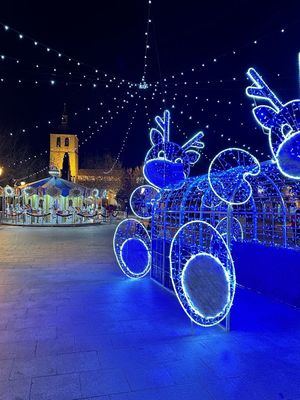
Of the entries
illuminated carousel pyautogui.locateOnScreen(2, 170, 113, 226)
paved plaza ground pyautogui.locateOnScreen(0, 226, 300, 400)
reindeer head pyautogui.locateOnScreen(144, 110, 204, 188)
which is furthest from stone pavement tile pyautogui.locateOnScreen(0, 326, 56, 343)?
illuminated carousel pyautogui.locateOnScreen(2, 170, 113, 226)

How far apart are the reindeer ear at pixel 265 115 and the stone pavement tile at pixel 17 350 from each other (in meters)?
3.80

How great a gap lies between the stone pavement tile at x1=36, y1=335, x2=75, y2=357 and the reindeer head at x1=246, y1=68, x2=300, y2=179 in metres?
3.17

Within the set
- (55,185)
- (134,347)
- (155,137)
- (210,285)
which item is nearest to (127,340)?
(134,347)

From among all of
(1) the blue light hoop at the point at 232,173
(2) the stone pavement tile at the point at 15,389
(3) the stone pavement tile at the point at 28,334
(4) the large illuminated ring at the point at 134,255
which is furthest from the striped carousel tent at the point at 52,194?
(2) the stone pavement tile at the point at 15,389

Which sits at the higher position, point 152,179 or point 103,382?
point 152,179

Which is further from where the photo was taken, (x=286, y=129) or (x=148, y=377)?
(x=286, y=129)

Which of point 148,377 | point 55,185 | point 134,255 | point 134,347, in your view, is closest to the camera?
point 148,377

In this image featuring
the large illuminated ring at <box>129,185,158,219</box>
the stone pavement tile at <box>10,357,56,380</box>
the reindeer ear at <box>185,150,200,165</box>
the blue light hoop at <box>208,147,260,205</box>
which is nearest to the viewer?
the stone pavement tile at <box>10,357,56,380</box>

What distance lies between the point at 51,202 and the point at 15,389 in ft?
74.7

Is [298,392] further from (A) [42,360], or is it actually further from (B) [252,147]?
(B) [252,147]

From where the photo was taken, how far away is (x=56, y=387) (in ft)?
9.80

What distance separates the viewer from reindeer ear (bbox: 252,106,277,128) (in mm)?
4497

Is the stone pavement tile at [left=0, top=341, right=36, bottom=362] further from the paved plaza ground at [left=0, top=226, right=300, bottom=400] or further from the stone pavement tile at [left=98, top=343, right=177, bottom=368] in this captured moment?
the stone pavement tile at [left=98, top=343, right=177, bottom=368]

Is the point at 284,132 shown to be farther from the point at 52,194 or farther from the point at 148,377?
the point at 52,194
